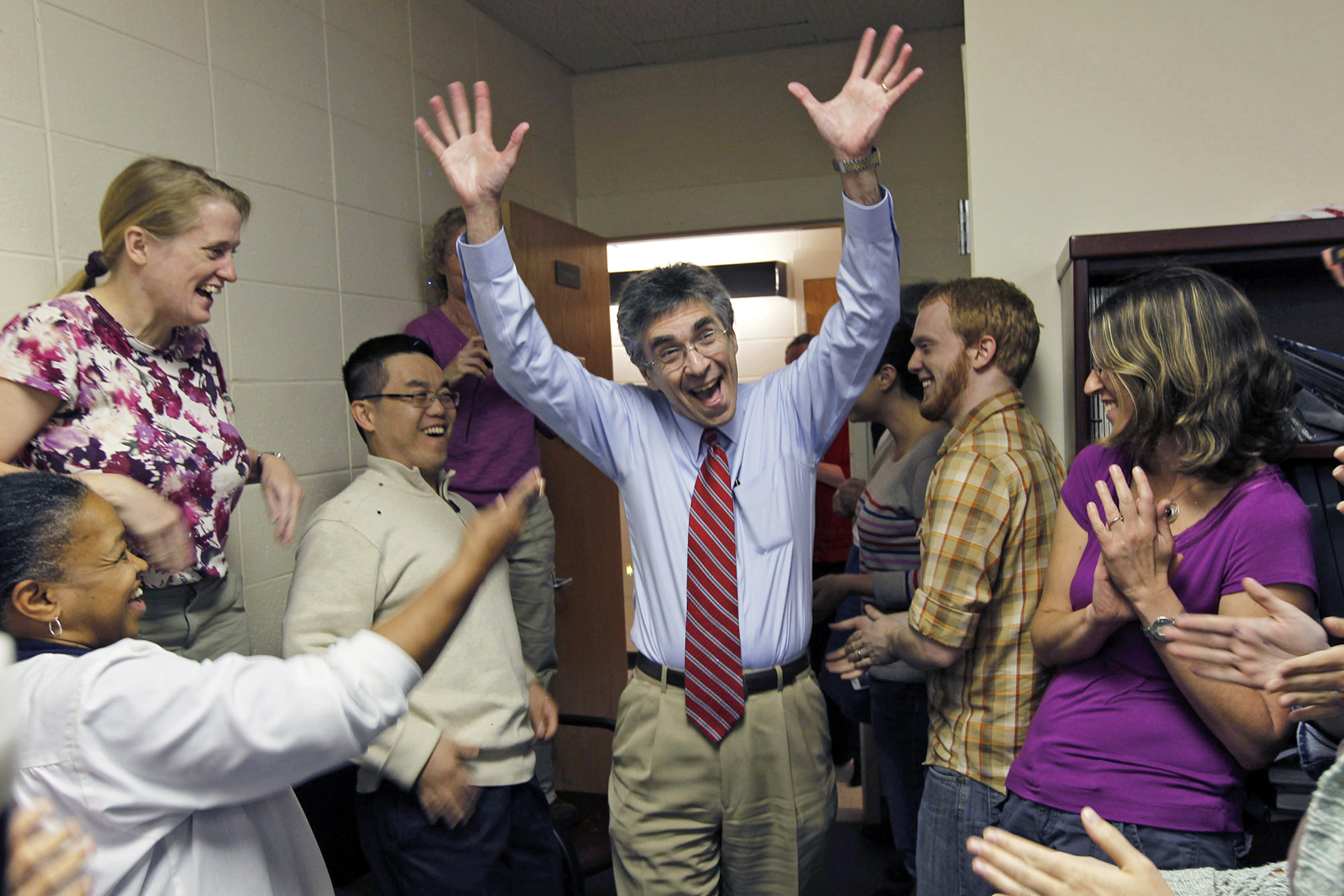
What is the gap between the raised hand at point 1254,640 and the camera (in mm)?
1089

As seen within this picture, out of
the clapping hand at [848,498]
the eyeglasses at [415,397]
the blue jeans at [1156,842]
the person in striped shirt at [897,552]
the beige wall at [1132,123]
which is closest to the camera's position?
the blue jeans at [1156,842]

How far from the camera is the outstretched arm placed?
5.06 ft

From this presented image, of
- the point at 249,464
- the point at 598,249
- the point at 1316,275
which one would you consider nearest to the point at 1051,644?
the point at 1316,275

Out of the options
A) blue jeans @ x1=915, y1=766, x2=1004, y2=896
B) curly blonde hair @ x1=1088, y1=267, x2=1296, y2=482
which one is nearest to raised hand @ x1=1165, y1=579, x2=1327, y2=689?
curly blonde hair @ x1=1088, y1=267, x2=1296, y2=482

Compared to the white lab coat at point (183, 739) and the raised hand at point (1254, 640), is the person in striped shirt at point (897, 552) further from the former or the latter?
the white lab coat at point (183, 739)

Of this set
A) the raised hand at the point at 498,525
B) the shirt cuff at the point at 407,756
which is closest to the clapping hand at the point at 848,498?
the shirt cuff at the point at 407,756

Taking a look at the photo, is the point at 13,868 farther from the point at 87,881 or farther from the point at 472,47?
the point at 472,47

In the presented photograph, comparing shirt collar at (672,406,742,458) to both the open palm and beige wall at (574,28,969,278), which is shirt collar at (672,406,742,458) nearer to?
the open palm

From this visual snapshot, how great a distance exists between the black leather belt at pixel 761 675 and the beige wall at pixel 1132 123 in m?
0.80

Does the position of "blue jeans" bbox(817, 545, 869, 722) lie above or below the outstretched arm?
below

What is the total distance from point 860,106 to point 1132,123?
2.37ft

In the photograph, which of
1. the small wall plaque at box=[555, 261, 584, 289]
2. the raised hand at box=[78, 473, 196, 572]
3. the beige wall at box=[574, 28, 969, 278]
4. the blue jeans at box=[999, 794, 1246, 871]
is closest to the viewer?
the blue jeans at box=[999, 794, 1246, 871]

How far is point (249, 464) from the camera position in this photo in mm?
1836

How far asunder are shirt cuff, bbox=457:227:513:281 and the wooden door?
1880mm
